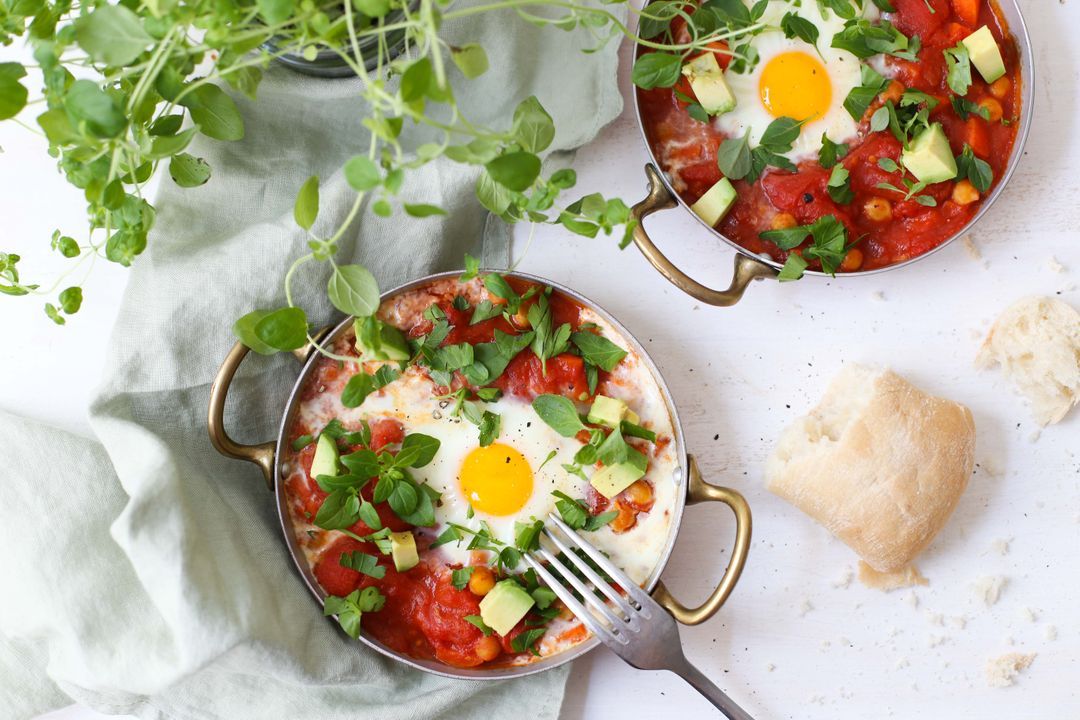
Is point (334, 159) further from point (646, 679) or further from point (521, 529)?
point (646, 679)

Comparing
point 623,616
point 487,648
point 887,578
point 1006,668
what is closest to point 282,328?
point 487,648

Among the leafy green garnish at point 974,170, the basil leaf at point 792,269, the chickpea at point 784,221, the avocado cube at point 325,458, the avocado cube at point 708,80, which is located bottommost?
the avocado cube at point 325,458

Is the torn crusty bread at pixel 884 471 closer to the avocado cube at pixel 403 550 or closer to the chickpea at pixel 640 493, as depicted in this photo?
the chickpea at pixel 640 493

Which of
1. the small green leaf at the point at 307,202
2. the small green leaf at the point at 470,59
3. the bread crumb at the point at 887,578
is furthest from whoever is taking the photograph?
the bread crumb at the point at 887,578

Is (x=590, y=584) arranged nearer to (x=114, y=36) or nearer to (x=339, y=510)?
(x=339, y=510)

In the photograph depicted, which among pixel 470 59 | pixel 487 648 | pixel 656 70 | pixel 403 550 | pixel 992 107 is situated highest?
pixel 470 59

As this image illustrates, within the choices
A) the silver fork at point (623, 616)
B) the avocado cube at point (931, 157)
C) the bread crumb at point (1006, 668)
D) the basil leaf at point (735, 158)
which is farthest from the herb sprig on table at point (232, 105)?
the bread crumb at point (1006, 668)

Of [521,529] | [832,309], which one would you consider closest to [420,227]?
[521,529]
